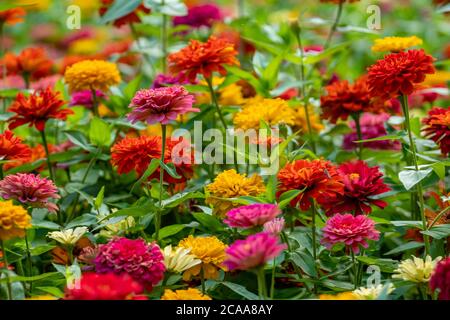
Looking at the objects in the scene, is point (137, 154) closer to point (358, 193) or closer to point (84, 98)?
point (358, 193)

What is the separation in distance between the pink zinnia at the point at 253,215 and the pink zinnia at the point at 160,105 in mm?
225

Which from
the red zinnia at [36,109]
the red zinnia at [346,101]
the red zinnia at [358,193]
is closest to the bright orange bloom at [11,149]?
the red zinnia at [36,109]

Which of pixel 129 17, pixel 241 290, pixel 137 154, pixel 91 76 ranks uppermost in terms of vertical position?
pixel 129 17

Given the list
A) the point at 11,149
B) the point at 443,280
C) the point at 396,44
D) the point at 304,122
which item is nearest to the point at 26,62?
the point at 11,149

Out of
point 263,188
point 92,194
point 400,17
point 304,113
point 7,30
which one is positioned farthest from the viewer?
point 7,30

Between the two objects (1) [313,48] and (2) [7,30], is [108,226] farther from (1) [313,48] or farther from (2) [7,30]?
(2) [7,30]

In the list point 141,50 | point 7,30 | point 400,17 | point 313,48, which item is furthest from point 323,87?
point 7,30

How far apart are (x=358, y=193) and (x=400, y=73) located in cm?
23

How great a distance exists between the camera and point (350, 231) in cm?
123

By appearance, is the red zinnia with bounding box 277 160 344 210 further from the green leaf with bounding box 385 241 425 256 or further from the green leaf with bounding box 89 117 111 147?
the green leaf with bounding box 89 117 111 147

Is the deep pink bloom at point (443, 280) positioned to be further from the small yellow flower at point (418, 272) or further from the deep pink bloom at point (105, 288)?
the deep pink bloom at point (105, 288)

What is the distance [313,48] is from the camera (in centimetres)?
211

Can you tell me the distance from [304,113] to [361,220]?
63 cm

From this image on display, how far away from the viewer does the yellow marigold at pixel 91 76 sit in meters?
1.74
